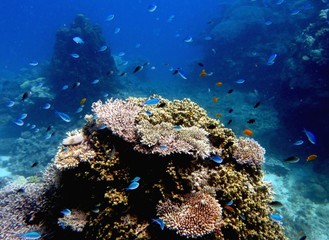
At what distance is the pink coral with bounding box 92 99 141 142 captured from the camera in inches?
175

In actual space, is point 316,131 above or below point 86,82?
below

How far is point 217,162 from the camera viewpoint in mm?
4508

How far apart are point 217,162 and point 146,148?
135cm

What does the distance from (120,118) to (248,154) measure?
8.52ft

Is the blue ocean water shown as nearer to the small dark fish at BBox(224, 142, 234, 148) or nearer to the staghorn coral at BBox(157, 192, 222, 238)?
the small dark fish at BBox(224, 142, 234, 148)

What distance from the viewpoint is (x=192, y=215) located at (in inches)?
147

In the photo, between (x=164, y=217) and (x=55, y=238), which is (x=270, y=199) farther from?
(x=55, y=238)

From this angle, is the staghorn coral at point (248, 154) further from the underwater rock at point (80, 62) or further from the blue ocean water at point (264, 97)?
the underwater rock at point (80, 62)

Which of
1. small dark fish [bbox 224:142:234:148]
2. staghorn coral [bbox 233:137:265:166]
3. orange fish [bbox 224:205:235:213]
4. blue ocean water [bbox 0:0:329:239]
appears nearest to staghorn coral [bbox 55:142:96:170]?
orange fish [bbox 224:205:235:213]

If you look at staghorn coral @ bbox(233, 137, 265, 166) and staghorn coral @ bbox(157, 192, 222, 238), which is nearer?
staghorn coral @ bbox(157, 192, 222, 238)

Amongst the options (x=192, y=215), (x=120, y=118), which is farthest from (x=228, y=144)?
(x=120, y=118)

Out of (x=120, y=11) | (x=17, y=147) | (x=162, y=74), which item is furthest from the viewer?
(x=120, y=11)

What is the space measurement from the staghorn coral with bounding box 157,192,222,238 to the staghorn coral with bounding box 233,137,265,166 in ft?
4.02

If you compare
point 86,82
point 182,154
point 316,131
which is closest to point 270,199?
point 182,154
